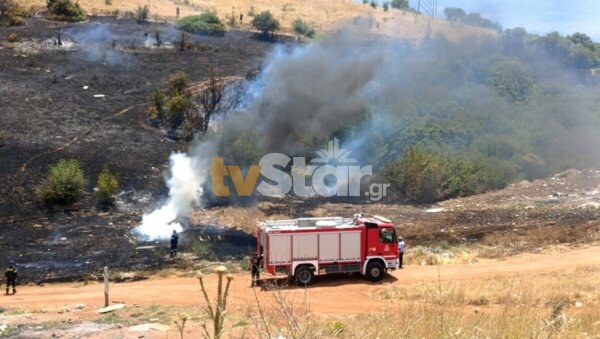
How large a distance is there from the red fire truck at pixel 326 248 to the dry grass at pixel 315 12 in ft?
113

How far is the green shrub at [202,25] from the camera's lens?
58219 millimetres

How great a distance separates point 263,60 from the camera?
4962 centimetres

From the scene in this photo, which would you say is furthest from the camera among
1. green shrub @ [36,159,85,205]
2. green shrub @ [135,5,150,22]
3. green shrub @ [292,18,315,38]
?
green shrub @ [292,18,315,38]

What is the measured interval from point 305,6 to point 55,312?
6545 cm

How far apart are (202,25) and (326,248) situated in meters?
43.0

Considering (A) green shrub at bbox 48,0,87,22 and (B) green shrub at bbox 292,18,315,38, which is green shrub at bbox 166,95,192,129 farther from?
(B) green shrub at bbox 292,18,315,38

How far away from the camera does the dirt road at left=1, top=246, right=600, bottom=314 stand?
17.5 meters

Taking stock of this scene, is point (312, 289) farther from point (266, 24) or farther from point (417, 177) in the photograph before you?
point (266, 24)

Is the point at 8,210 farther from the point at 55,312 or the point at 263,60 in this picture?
the point at 263,60

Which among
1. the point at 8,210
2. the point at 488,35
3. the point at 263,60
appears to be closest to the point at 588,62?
the point at 488,35

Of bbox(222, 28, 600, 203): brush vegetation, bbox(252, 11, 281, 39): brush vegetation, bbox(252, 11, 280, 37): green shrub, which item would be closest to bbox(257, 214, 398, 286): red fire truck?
bbox(222, 28, 600, 203): brush vegetation

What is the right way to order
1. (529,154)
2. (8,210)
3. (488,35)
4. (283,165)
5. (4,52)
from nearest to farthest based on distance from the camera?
(8,210) → (283,165) → (529,154) → (4,52) → (488,35)

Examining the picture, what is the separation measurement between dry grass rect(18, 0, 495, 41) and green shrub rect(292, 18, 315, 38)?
0.71m

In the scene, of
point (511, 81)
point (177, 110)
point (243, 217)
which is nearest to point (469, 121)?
point (511, 81)
